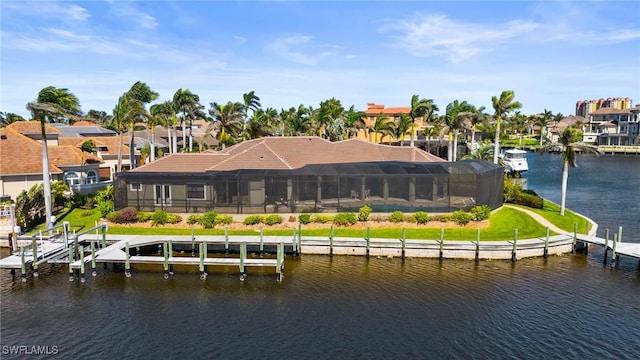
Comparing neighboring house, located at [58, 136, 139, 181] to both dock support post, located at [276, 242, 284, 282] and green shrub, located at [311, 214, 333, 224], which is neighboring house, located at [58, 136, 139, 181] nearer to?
green shrub, located at [311, 214, 333, 224]

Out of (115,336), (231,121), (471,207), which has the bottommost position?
(115,336)

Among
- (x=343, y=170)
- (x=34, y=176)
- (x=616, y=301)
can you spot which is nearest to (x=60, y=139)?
(x=34, y=176)

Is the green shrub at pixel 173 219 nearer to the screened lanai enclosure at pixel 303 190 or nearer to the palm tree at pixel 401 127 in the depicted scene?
the screened lanai enclosure at pixel 303 190

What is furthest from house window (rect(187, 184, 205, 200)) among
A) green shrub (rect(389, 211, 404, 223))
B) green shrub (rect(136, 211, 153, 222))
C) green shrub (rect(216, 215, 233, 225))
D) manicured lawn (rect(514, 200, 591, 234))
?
manicured lawn (rect(514, 200, 591, 234))

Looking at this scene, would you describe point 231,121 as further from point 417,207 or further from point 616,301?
point 616,301

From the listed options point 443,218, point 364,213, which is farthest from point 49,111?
point 443,218

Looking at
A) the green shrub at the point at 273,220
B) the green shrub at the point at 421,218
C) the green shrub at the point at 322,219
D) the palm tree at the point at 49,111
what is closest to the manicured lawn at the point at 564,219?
the green shrub at the point at 421,218
